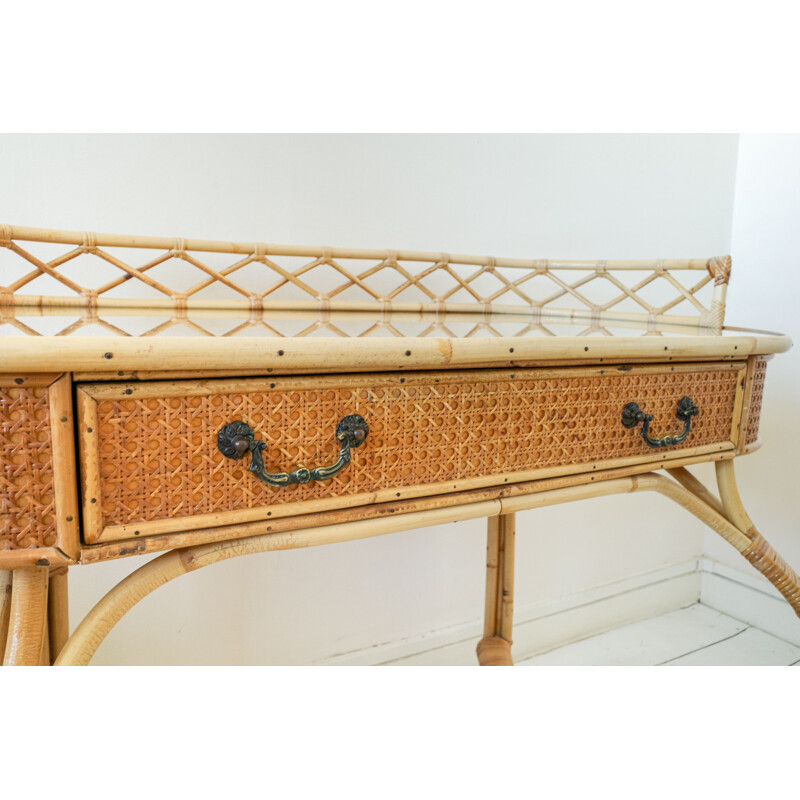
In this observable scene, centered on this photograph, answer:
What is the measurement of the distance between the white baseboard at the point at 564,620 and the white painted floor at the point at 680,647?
0.02 meters

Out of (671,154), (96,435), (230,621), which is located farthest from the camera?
(671,154)

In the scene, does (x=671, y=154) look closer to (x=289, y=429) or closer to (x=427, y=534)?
(x=427, y=534)

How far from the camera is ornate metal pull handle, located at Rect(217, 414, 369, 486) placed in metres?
0.47

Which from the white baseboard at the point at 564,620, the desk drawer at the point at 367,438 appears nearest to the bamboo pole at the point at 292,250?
the desk drawer at the point at 367,438

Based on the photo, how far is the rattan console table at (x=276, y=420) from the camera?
427mm

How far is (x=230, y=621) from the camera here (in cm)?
99

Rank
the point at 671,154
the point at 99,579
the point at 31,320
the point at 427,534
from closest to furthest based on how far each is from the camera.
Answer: the point at 31,320, the point at 99,579, the point at 427,534, the point at 671,154

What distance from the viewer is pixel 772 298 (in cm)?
122

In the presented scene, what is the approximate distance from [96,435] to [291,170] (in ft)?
2.06

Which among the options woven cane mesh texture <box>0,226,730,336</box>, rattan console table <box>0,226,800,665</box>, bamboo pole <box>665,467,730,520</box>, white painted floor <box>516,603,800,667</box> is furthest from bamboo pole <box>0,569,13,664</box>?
white painted floor <box>516,603,800,667</box>

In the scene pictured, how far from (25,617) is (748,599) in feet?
4.45

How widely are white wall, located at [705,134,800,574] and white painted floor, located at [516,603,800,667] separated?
0.18 m

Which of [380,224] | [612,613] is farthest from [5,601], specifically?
[612,613]

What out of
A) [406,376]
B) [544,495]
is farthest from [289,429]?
[544,495]
